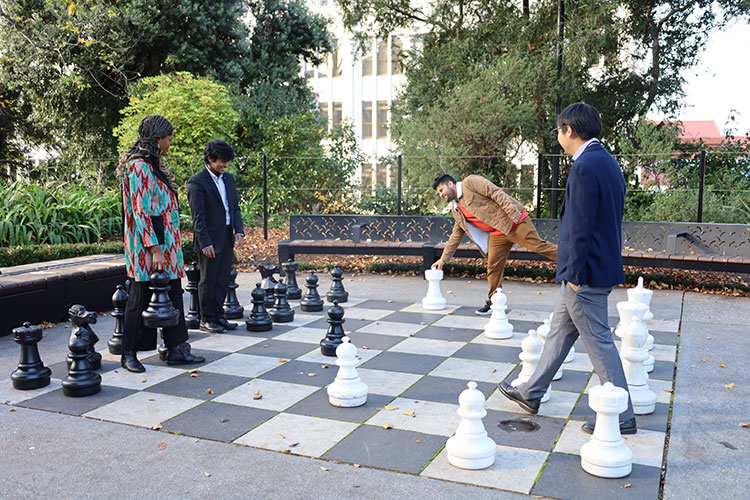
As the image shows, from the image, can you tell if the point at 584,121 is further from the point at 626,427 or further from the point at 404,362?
the point at 404,362

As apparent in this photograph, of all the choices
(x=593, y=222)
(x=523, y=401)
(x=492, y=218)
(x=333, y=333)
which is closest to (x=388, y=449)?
(x=523, y=401)

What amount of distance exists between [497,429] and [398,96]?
14.3 m

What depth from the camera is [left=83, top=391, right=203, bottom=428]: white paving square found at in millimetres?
4043

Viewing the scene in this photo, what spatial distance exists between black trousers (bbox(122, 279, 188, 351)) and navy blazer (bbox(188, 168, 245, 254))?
1.01 m

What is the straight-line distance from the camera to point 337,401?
4.21 m

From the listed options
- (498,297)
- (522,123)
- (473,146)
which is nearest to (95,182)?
(473,146)

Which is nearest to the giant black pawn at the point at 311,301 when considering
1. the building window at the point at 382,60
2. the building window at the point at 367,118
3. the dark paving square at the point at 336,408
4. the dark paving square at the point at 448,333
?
the dark paving square at the point at 448,333

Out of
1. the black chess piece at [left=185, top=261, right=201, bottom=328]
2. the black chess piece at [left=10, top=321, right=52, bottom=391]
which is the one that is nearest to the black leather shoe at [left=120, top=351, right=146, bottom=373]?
the black chess piece at [left=10, top=321, right=52, bottom=391]

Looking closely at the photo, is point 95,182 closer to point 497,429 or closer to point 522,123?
point 522,123

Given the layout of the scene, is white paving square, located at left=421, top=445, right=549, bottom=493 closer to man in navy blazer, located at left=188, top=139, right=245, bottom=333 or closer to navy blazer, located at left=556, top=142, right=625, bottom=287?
navy blazer, located at left=556, top=142, right=625, bottom=287

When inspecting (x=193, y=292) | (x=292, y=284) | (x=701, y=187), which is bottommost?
(x=292, y=284)

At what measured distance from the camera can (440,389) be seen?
457cm

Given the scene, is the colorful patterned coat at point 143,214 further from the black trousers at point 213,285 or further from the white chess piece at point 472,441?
the white chess piece at point 472,441

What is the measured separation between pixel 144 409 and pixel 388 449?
1.69 m
